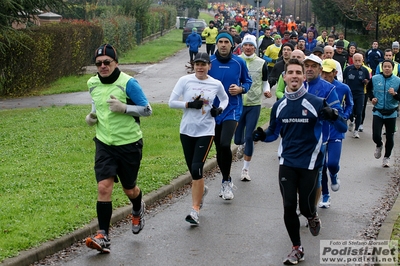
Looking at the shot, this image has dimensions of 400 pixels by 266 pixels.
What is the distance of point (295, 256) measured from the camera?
6.95 metres

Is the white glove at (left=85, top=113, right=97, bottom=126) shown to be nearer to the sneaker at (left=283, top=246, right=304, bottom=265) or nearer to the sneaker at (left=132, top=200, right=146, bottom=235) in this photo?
the sneaker at (left=132, top=200, right=146, bottom=235)

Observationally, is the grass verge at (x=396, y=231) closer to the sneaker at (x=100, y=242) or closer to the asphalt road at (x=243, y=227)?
the asphalt road at (x=243, y=227)

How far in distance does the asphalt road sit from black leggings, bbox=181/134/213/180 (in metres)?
0.64

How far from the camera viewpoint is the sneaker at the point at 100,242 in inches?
277

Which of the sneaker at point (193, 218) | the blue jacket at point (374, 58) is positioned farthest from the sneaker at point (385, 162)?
the blue jacket at point (374, 58)

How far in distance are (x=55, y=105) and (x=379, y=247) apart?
1498cm

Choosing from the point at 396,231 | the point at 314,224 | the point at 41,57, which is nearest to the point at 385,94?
the point at 396,231

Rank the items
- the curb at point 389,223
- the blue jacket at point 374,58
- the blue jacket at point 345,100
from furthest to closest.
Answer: the blue jacket at point 374,58, the blue jacket at point 345,100, the curb at point 389,223

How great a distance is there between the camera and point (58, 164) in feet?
38.1

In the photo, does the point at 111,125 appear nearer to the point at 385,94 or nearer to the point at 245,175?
the point at 245,175

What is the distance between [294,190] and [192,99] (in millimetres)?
2177

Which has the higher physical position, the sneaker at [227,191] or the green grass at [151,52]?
the sneaker at [227,191]

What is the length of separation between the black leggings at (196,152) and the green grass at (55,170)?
108cm

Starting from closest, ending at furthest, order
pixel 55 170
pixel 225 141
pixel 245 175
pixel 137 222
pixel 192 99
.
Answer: pixel 137 222 → pixel 192 99 → pixel 225 141 → pixel 55 170 → pixel 245 175
